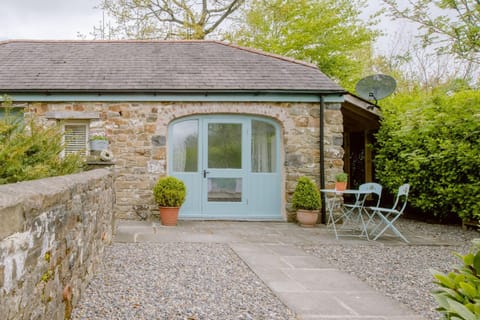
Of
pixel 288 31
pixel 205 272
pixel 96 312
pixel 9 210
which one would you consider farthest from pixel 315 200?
pixel 288 31

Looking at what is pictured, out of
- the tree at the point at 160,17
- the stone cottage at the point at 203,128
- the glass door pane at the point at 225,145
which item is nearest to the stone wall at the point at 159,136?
the stone cottage at the point at 203,128

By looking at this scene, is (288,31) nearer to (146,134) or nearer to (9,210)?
(146,134)

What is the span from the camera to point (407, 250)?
5.36 m

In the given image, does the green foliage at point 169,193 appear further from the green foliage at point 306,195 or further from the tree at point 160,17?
the tree at point 160,17

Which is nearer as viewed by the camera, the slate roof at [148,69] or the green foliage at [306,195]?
the green foliage at [306,195]

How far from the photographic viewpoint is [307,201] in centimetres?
709

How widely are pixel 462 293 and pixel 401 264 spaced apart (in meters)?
3.38

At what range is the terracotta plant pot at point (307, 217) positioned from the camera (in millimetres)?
7137

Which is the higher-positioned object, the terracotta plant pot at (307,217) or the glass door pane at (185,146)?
the glass door pane at (185,146)

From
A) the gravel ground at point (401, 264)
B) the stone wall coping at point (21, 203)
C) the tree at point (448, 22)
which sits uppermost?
the tree at point (448, 22)

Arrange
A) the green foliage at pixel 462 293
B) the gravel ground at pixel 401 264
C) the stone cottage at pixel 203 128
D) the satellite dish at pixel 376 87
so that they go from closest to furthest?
the green foliage at pixel 462 293 → the gravel ground at pixel 401 264 → the stone cottage at pixel 203 128 → the satellite dish at pixel 376 87

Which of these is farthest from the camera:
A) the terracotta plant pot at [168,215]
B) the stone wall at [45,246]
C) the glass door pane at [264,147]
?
the glass door pane at [264,147]

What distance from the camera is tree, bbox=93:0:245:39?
17859mm

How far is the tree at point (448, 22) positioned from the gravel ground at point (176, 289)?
5.44 meters
